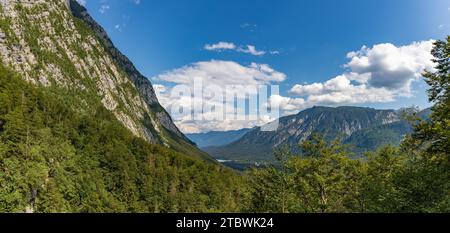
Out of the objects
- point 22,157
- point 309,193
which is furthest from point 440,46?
point 22,157

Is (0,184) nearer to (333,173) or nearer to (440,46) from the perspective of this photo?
(333,173)

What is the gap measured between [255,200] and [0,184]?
85813mm

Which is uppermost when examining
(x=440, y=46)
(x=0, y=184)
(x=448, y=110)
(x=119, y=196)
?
(x=440, y=46)

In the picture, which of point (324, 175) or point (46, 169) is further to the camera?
point (46, 169)

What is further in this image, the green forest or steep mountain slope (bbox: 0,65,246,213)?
steep mountain slope (bbox: 0,65,246,213)

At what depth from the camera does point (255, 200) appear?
58.8 m

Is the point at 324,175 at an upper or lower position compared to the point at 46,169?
upper

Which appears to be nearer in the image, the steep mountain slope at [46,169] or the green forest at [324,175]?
the green forest at [324,175]

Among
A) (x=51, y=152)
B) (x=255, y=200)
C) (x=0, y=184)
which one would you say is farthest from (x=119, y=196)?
(x=255, y=200)

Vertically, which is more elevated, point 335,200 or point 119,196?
point 335,200
